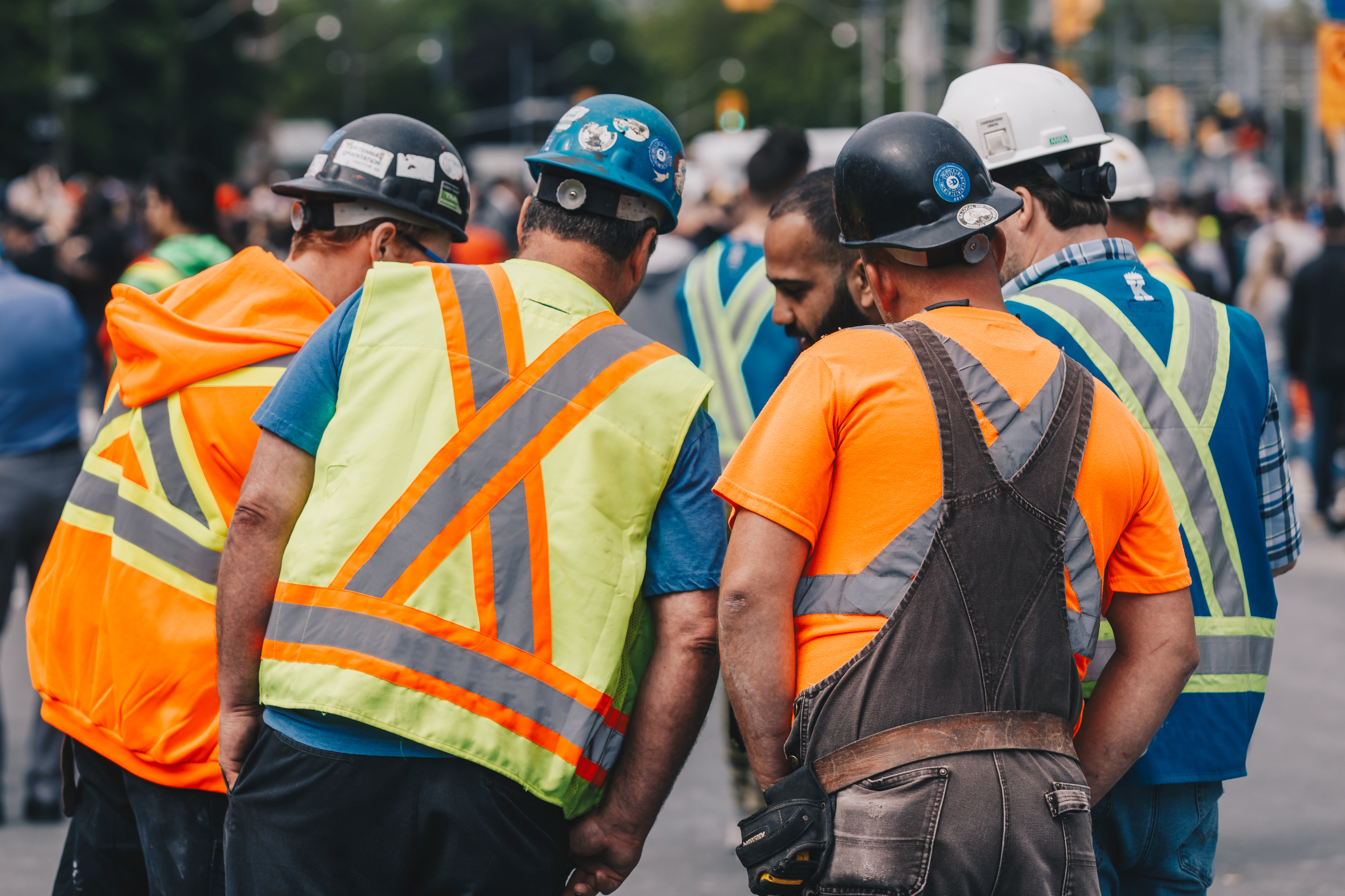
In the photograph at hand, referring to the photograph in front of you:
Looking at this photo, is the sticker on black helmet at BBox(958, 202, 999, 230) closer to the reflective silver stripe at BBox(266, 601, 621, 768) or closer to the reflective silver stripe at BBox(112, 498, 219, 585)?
the reflective silver stripe at BBox(266, 601, 621, 768)

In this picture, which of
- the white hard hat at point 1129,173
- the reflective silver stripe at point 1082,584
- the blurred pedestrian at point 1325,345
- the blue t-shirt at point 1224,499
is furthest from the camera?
the blurred pedestrian at point 1325,345

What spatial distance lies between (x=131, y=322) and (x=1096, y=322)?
78.2 inches

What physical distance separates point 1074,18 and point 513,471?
21517 mm

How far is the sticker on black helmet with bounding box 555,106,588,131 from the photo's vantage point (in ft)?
8.97

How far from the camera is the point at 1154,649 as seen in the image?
8.21 ft

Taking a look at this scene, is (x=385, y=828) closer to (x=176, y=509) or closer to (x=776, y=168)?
(x=176, y=509)

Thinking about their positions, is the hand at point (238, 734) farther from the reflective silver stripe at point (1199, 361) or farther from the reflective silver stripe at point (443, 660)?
the reflective silver stripe at point (1199, 361)

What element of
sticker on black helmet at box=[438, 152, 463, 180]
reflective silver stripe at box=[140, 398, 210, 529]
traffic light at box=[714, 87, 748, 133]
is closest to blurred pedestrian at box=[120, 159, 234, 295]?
sticker on black helmet at box=[438, 152, 463, 180]

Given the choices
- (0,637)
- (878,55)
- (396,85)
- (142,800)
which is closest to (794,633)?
(142,800)

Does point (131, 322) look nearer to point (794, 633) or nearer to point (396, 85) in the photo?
point (794, 633)

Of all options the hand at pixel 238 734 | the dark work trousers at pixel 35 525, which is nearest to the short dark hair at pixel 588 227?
the hand at pixel 238 734

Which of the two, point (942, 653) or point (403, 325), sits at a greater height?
point (403, 325)

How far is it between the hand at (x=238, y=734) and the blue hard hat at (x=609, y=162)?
110 centimetres

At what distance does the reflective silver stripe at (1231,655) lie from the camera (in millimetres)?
2900
